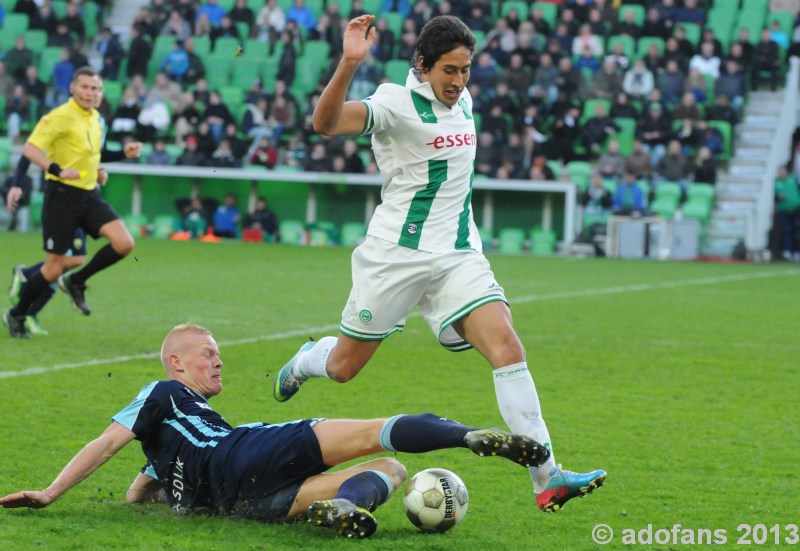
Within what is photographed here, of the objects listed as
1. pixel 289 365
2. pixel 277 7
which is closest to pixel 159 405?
pixel 289 365

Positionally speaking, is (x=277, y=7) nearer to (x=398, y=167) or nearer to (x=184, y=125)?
(x=184, y=125)

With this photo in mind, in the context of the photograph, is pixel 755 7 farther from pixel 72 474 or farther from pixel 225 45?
pixel 72 474

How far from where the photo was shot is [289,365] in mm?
6547

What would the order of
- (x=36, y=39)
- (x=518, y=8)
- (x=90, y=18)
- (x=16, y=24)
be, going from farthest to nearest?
(x=90, y=18), (x=16, y=24), (x=36, y=39), (x=518, y=8)

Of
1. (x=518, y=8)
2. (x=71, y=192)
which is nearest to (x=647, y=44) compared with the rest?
(x=518, y=8)

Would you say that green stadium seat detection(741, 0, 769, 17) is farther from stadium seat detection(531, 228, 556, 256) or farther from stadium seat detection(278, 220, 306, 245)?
stadium seat detection(278, 220, 306, 245)

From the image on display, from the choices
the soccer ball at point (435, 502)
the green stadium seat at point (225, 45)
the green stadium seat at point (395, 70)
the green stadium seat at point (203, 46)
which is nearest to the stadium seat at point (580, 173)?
the green stadium seat at point (395, 70)

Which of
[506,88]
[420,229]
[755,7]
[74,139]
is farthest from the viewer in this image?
[755,7]

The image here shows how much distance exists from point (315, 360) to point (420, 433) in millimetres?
1649

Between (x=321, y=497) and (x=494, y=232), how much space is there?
807 inches

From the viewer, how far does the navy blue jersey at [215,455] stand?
4781mm

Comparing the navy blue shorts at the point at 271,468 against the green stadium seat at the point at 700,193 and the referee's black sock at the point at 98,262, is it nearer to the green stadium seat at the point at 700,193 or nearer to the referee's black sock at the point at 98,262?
the referee's black sock at the point at 98,262

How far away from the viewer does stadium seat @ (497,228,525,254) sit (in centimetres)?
2453

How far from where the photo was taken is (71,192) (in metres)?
10.3
